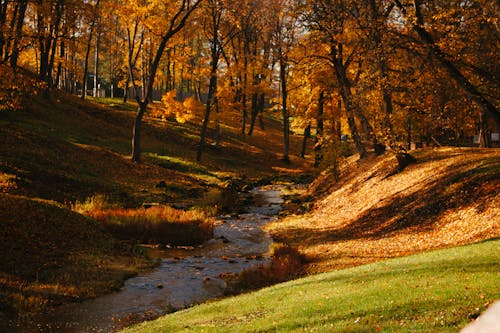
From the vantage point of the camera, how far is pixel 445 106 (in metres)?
19.5

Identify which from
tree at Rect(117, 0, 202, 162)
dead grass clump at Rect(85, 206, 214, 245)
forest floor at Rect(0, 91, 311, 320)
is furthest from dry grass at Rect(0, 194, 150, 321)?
tree at Rect(117, 0, 202, 162)

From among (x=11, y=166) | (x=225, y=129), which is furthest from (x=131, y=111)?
(x=11, y=166)

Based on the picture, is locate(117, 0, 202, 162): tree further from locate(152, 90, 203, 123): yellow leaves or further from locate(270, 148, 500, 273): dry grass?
locate(270, 148, 500, 273): dry grass

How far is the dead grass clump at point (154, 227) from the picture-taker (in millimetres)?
21219

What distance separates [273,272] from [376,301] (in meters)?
7.14

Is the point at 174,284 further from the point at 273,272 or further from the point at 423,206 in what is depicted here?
the point at 423,206

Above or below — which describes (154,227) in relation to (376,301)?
below

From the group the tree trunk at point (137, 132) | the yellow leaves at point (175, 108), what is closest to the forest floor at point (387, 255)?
the yellow leaves at point (175, 108)

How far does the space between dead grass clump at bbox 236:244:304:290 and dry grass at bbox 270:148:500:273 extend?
23.3 inches

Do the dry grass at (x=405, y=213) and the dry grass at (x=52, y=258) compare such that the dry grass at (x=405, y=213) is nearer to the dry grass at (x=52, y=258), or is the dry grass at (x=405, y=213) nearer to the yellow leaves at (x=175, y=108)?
the dry grass at (x=52, y=258)

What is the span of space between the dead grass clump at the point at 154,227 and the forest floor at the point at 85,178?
118 cm

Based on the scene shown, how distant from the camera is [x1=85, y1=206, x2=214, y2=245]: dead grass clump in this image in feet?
69.6

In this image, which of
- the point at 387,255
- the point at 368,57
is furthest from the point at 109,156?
the point at 387,255

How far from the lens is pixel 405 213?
20141 mm
